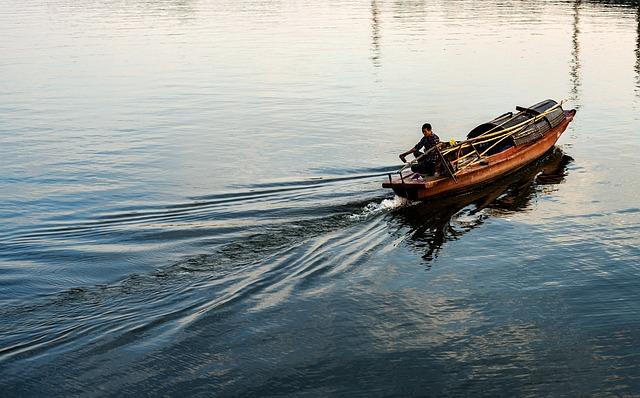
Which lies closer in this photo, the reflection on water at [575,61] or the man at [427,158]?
the man at [427,158]

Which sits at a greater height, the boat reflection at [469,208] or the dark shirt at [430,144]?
the dark shirt at [430,144]

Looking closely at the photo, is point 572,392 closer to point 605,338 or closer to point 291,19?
point 605,338

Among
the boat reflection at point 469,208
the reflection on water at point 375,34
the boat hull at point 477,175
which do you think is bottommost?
the boat reflection at point 469,208

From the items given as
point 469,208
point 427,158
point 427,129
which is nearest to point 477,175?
point 469,208

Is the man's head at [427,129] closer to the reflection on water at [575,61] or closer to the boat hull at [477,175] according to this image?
the boat hull at [477,175]

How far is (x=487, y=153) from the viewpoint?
26.7 m

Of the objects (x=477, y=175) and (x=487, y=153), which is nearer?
(x=477, y=175)

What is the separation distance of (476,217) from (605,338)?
25.0 feet

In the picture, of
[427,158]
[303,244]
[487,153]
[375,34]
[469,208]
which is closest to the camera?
[303,244]

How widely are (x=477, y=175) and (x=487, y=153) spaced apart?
1933 mm

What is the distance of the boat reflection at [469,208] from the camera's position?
854 inches

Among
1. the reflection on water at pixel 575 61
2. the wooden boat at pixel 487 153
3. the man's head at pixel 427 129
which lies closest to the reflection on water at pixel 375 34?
the reflection on water at pixel 575 61

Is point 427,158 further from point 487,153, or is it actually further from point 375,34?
point 375,34

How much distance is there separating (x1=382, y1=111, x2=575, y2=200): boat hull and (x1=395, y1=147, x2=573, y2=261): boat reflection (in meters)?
0.30
